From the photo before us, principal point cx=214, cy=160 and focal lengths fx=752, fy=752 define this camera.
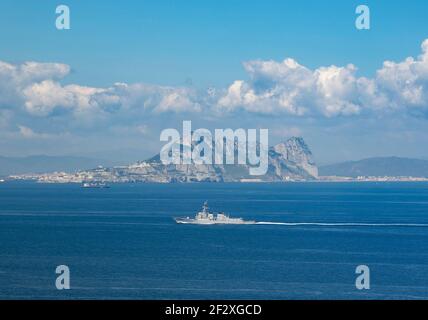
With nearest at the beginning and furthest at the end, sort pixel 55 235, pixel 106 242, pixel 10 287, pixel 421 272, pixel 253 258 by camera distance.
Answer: pixel 10 287 → pixel 421 272 → pixel 253 258 → pixel 106 242 → pixel 55 235

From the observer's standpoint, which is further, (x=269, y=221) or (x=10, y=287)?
(x=269, y=221)

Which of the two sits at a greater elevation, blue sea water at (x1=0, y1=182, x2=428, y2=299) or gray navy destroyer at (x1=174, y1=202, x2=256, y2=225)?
gray navy destroyer at (x1=174, y1=202, x2=256, y2=225)

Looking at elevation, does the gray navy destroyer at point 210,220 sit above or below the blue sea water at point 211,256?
above

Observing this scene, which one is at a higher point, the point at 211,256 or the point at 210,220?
the point at 210,220

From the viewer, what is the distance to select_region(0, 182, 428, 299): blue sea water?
47531 mm

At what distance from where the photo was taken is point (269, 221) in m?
104

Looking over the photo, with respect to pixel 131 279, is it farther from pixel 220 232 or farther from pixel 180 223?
pixel 180 223

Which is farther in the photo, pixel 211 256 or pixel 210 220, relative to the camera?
pixel 210 220

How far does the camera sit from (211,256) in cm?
6569

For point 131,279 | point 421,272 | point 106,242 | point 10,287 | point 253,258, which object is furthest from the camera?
point 106,242

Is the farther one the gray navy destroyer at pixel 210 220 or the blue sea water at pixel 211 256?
the gray navy destroyer at pixel 210 220

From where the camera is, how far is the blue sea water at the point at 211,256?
47531 millimetres
